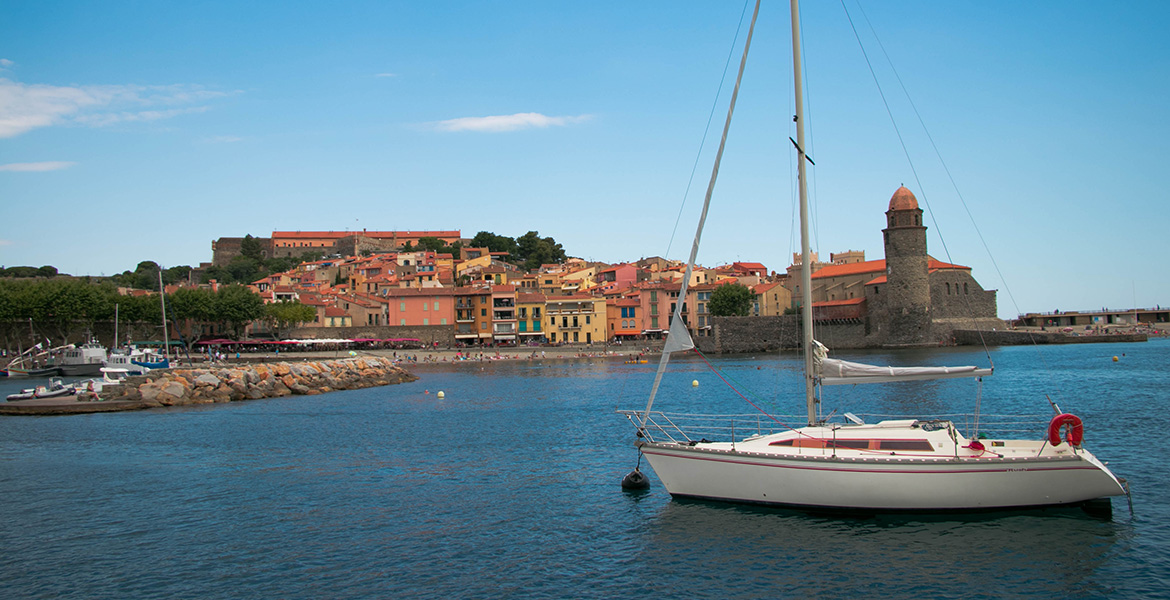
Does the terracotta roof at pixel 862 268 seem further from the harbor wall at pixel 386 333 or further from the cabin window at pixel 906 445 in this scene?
the cabin window at pixel 906 445

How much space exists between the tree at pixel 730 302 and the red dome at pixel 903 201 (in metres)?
16.8

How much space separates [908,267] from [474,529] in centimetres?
7113

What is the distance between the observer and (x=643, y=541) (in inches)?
538

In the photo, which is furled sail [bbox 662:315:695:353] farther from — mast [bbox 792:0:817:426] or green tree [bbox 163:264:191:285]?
green tree [bbox 163:264:191:285]

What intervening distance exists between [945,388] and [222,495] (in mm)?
31117

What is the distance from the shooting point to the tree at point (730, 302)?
277ft

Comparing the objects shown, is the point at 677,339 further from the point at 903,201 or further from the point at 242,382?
A: the point at 903,201

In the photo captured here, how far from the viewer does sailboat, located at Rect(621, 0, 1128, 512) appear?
1312 centimetres

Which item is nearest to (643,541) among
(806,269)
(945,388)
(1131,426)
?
(806,269)

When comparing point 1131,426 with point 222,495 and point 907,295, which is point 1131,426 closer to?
point 222,495

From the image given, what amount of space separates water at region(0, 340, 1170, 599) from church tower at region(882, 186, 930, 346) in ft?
167

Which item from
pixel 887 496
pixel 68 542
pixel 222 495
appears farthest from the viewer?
pixel 222 495

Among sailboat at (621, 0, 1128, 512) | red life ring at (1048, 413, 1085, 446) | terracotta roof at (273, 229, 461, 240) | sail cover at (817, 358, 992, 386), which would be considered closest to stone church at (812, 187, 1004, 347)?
sail cover at (817, 358, 992, 386)

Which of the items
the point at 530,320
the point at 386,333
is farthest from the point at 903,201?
the point at 386,333
